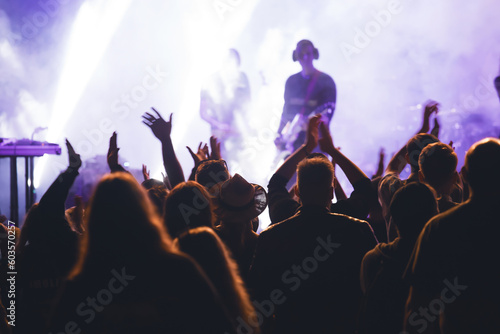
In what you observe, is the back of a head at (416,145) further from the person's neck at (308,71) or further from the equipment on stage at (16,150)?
the equipment on stage at (16,150)

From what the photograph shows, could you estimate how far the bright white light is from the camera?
8.77 m

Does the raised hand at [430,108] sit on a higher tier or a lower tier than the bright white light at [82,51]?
lower

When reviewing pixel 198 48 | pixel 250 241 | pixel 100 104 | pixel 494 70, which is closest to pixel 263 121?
pixel 198 48

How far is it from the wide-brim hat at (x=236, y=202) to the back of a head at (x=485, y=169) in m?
0.95

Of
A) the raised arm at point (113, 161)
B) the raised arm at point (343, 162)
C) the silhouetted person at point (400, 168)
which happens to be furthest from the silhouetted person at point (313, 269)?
the raised arm at point (113, 161)

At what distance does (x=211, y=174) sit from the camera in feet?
9.07

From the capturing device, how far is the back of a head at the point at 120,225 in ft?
5.04

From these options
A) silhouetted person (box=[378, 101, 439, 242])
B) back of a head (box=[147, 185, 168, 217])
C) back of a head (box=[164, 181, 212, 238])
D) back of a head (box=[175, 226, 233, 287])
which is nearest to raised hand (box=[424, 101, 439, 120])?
silhouetted person (box=[378, 101, 439, 242])

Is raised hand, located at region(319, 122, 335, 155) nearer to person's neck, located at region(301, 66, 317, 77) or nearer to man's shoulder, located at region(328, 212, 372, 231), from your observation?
man's shoulder, located at region(328, 212, 372, 231)

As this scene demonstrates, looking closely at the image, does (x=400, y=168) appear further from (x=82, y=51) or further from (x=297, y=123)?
(x=82, y=51)

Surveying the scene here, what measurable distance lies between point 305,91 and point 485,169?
404 cm

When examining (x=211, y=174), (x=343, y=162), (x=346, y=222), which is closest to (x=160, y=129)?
(x=211, y=174)

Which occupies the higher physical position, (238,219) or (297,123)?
(297,123)

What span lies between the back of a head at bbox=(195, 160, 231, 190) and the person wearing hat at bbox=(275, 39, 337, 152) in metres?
2.95
